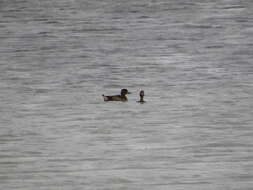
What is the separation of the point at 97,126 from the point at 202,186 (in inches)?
32.8

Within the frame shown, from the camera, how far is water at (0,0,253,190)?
3.26 meters

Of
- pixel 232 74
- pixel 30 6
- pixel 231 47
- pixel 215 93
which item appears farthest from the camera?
pixel 30 6

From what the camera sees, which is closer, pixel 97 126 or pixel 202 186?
pixel 202 186

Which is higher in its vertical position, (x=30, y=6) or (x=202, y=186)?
(x=30, y=6)

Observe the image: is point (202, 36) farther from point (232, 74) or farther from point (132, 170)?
point (132, 170)

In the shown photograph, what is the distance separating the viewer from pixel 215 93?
4.21 m

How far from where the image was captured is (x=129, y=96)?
13.7 ft

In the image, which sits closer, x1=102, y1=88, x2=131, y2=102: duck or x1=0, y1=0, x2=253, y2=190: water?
x1=0, y1=0, x2=253, y2=190: water

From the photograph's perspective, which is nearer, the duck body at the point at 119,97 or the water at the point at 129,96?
the water at the point at 129,96

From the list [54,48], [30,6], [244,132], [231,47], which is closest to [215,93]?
[244,132]

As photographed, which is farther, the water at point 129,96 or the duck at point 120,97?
→ the duck at point 120,97

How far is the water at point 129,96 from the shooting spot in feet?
10.7

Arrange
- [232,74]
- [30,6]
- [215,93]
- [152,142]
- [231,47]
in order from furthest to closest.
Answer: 1. [30,6]
2. [231,47]
3. [232,74]
4. [215,93]
5. [152,142]

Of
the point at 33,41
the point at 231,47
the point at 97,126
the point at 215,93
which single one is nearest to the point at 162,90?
the point at 215,93
